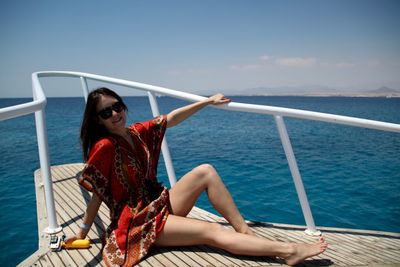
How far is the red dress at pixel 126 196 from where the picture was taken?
6.60ft

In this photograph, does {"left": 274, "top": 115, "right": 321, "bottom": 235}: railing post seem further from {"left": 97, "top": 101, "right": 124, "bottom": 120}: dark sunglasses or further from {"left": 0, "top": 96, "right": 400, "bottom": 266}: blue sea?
{"left": 0, "top": 96, "right": 400, "bottom": 266}: blue sea

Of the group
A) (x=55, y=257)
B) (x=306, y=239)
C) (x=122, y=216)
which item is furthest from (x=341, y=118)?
(x=55, y=257)

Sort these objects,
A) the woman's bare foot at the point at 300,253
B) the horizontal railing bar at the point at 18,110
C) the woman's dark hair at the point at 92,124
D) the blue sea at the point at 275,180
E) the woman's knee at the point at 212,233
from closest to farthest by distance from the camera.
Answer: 1. the horizontal railing bar at the point at 18,110
2. the woman's bare foot at the point at 300,253
3. the woman's knee at the point at 212,233
4. the woman's dark hair at the point at 92,124
5. the blue sea at the point at 275,180

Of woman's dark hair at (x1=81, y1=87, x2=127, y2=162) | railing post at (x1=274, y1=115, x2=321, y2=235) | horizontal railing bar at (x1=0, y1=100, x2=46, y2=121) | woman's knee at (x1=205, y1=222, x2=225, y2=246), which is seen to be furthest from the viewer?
railing post at (x1=274, y1=115, x2=321, y2=235)

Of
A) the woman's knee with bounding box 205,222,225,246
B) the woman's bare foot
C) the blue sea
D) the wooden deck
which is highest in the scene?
the woman's knee with bounding box 205,222,225,246

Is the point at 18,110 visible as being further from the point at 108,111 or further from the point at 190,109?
the point at 190,109

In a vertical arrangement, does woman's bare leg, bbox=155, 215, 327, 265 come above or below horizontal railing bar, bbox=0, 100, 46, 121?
below

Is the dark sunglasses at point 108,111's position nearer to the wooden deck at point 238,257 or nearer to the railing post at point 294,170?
the wooden deck at point 238,257

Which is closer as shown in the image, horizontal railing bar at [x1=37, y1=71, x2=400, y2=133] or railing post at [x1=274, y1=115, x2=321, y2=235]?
horizontal railing bar at [x1=37, y1=71, x2=400, y2=133]

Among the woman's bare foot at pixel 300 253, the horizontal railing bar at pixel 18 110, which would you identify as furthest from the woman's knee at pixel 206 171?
the horizontal railing bar at pixel 18 110

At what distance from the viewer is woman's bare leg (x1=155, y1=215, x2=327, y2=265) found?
6.47 feet

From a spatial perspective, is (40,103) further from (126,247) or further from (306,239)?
(306,239)

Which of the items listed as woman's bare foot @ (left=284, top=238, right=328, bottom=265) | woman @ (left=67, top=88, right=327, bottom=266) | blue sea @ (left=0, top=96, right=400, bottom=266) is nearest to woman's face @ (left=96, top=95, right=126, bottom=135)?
woman @ (left=67, top=88, right=327, bottom=266)

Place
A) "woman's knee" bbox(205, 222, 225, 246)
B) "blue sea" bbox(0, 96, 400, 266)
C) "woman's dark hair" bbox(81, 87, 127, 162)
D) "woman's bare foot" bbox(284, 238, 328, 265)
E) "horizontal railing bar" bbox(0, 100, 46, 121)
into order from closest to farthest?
"horizontal railing bar" bbox(0, 100, 46, 121), "woman's bare foot" bbox(284, 238, 328, 265), "woman's knee" bbox(205, 222, 225, 246), "woman's dark hair" bbox(81, 87, 127, 162), "blue sea" bbox(0, 96, 400, 266)
